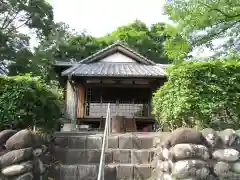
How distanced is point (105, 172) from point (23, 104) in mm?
2255

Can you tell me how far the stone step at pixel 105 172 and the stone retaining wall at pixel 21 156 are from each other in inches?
19.5

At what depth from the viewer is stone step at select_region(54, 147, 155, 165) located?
6449 mm

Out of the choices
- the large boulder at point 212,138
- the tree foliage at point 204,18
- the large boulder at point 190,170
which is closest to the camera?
the large boulder at point 190,170

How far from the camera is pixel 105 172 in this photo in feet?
19.5

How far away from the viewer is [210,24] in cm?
903

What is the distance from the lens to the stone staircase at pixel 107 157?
19.5ft

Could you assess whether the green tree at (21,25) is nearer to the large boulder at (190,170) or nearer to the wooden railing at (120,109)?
the wooden railing at (120,109)

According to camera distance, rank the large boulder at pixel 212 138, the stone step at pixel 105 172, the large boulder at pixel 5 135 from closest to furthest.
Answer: the large boulder at pixel 212 138 < the large boulder at pixel 5 135 < the stone step at pixel 105 172

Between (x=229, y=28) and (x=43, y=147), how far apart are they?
23.3 ft

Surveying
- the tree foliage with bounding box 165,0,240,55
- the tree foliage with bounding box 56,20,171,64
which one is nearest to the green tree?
the tree foliage with bounding box 56,20,171,64

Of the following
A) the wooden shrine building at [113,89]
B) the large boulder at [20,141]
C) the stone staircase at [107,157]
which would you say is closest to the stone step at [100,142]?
the stone staircase at [107,157]

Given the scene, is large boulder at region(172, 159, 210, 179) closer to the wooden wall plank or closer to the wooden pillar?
the wooden pillar

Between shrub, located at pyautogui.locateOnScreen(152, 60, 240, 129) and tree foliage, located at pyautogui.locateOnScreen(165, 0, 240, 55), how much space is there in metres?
2.73

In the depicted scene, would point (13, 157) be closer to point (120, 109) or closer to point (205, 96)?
point (205, 96)
